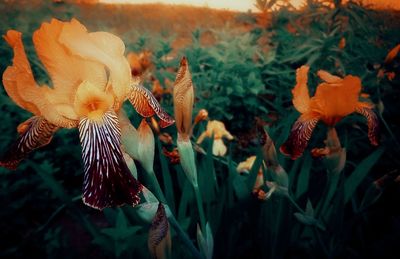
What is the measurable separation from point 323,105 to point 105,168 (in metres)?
0.81

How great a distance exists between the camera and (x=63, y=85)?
0.78 metres

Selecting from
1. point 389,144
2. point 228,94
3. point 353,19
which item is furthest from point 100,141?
point 353,19

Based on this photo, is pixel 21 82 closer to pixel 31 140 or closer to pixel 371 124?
pixel 31 140

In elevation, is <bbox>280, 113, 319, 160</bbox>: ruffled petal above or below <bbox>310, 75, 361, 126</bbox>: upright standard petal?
below

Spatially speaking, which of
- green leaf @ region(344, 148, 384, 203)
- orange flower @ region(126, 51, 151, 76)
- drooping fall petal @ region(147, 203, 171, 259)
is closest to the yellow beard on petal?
drooping fall petal @ region(147, 203, 171, 259)

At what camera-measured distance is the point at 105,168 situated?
70 cm

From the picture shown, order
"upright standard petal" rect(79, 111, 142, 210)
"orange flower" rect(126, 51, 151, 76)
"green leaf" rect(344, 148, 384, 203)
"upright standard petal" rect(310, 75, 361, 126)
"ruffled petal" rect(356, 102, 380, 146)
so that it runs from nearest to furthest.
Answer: "upright standard petal" rect(79, 111, 142, 210) < "upright standard petal" rect(310, 75, 361, 126) < "ruffled petal" rect(356, 102, 380, 146) < "green leaf" rect(344, 148, 384, 203) < "orange flower" rect(126, 51, 151, 76)

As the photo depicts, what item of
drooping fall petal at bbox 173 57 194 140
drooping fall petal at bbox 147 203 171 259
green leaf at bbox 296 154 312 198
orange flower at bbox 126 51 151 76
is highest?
drooping fall petal at bbox 173 57 194 140

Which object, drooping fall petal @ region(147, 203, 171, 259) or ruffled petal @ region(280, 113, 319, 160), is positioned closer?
drooping fall petal @ region(147, 203, 171, 259)

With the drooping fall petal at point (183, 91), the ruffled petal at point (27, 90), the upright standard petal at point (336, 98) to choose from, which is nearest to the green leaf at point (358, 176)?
the upright standard petal at point (336, 98)

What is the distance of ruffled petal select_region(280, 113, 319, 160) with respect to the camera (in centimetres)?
111

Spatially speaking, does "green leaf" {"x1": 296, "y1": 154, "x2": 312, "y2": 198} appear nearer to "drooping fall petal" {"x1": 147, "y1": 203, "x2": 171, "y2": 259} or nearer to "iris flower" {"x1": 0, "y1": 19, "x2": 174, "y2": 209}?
"drooping fall petal" {"x1": 147, "y1": 203, "x2": 171, "y2": 259}

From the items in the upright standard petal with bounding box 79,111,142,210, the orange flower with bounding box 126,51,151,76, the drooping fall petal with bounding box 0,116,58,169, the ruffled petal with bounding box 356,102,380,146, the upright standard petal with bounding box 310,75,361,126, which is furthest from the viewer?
the orange flower with bounding box 126,51,151,76

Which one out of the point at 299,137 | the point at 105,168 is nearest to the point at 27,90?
the point at 105,168
